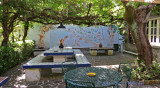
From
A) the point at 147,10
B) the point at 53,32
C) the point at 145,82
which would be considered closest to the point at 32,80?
the point at 145,82

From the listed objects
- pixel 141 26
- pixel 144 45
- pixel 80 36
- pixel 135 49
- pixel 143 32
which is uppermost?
pixel 141 26

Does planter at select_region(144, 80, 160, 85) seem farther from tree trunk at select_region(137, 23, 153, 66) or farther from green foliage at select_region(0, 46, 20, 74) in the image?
green foliage at select_region(0, 46, 20, 74)

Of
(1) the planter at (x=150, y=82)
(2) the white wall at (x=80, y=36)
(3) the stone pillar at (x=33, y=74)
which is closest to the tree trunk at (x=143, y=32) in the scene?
(1) the planter at (x=150, y=82)

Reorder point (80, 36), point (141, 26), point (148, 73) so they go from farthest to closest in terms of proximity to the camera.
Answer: point (80, 36), point (141, 26), point (148, 73)

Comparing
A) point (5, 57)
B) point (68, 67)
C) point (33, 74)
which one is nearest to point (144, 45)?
point (68, 67)

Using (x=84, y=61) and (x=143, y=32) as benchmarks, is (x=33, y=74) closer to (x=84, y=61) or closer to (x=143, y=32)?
(x=84, y=61)

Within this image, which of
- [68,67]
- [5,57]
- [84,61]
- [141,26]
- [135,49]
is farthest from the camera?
[135,49]

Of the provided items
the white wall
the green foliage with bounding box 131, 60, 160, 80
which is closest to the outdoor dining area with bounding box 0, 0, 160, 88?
the green foliage with bounding box 131, 60, 160, 80

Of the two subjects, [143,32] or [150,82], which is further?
[143,32]

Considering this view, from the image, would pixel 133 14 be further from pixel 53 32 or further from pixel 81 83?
pixel 53 32

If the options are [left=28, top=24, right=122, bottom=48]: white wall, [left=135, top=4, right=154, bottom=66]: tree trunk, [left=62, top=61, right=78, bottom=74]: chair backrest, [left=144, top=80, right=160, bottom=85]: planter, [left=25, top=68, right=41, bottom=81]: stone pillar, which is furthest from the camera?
[left=28, top=24, right=122, bottom=48]: white wall

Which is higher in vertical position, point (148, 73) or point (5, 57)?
point (5, 57)

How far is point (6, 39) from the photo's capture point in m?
7.58

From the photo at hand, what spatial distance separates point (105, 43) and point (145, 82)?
8957 millimetres
